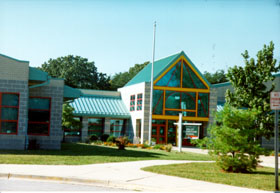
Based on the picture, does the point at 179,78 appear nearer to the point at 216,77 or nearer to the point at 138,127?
the point at 138,127

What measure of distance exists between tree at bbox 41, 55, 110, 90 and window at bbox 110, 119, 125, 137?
1081 inches

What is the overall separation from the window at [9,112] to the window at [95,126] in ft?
71.0

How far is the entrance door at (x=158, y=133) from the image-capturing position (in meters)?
41.5

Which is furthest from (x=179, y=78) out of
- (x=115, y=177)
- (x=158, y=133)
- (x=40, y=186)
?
(x=40, y=186)

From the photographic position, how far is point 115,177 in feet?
41.2

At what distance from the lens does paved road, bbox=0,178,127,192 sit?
1033 cm

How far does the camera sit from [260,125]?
2703 centimetres

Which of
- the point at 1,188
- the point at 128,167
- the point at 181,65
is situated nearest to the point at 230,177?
the point at 128,167

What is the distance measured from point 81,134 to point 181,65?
42.2 feet

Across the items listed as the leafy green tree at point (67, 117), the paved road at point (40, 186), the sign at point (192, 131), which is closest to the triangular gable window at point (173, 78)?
the leafy green tree at point (67, 117)

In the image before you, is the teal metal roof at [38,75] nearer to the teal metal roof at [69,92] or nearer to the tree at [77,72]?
the teal metal roof at [69,92]

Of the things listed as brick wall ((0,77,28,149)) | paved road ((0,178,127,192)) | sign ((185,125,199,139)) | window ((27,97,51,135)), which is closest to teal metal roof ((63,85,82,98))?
window ((27,97,51,135))

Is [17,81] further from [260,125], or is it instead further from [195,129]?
[260,125]

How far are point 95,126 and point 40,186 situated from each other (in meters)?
34.2
